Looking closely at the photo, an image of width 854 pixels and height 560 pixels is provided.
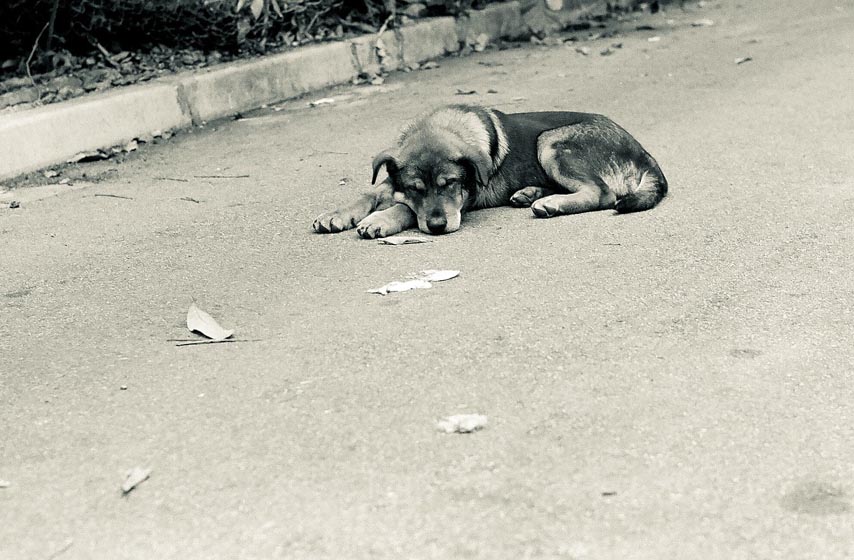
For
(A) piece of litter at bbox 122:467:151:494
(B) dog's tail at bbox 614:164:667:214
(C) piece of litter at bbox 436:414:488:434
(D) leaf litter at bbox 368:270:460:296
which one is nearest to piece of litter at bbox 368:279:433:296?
(D) leaf litter at bbox 368:270:460:296

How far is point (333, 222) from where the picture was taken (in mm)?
A: 5824

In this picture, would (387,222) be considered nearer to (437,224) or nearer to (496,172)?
(437,224)

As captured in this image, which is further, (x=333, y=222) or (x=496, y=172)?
(x=496, y=172)

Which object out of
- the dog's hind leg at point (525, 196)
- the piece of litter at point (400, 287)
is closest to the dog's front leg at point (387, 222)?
the dog's hind leg at point (525, 196)

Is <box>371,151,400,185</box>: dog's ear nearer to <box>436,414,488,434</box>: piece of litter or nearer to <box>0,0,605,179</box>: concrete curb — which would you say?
<box>436,414,488,434</box>: piece of litter

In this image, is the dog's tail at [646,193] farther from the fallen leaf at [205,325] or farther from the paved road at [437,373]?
the fallen leaf at [205,325]

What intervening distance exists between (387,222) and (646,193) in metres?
1.37

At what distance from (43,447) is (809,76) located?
7414 mm

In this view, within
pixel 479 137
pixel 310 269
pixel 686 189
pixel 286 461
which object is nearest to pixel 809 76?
pixel 686 189

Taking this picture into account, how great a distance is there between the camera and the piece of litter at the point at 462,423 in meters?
3.45

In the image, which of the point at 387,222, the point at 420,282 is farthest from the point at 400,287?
the point at 387,222

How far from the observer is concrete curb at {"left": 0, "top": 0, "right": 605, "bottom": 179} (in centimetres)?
743

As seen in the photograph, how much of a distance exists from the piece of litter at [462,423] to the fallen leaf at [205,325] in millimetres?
1198

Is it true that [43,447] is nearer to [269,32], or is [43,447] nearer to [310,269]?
[310,269]
